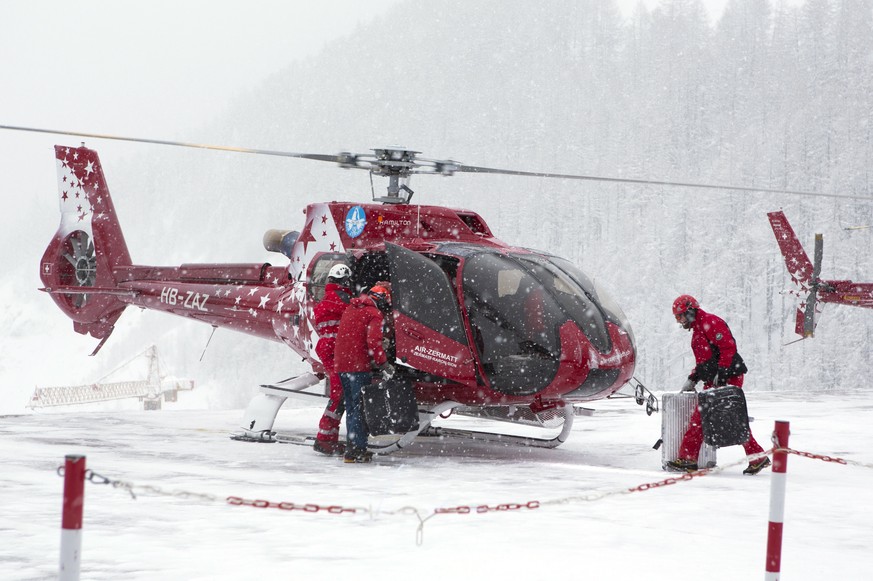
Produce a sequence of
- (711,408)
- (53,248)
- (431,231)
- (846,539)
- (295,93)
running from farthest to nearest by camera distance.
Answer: (295,93) → (53,248) → (431,231) → (711,408) → (846,539)

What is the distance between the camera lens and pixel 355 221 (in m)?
9.89

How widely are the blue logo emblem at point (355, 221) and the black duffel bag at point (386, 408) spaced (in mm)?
1947

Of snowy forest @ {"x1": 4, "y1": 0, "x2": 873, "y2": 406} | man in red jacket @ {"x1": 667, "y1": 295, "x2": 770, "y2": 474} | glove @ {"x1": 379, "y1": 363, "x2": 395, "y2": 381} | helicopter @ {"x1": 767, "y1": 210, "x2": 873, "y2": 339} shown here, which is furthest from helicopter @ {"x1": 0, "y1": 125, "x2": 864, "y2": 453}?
helicopter @ {"x1": 767, "y1": 210, "x2": 873, "y2": 339}

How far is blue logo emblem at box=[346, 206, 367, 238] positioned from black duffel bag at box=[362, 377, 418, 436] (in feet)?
6.39

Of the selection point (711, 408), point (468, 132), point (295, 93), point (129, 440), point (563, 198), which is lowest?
point (129, 440)

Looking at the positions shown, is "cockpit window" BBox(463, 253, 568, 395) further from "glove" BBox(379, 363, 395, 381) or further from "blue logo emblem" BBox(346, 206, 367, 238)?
"blue logo emblem" BBox(346, 206, 367, 238)

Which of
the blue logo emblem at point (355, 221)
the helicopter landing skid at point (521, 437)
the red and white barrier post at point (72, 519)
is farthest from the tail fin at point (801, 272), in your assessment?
the red and white barrier post at point (72, 519)

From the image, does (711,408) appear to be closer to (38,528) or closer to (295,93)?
(38,528)

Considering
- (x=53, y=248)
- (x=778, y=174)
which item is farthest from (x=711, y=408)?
(x=778, y=174)

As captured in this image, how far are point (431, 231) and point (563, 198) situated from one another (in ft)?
192

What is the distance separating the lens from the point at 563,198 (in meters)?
67.2

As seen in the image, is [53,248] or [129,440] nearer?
[129,440]

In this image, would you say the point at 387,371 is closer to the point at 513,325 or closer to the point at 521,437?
the point at 513,325

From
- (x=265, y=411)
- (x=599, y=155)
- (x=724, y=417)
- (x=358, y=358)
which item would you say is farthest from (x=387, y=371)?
(x=599, y=155)
